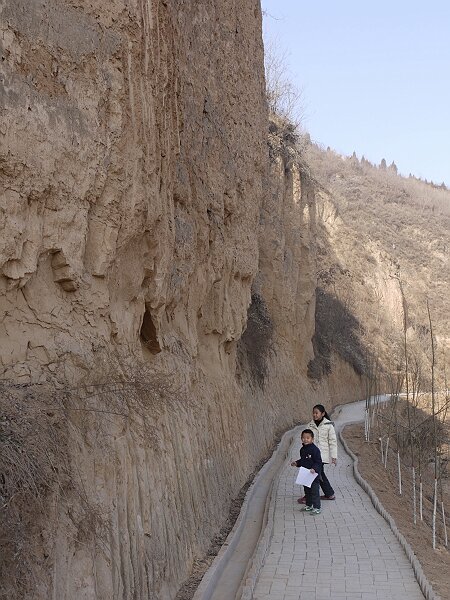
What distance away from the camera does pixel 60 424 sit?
18.8 ft

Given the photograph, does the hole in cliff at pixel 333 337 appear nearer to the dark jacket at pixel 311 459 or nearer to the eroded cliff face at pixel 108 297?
the dark jacket at pixel 311 459

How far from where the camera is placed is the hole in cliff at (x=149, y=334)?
9.48 metres

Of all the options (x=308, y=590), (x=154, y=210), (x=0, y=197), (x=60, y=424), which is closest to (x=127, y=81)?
(x=154, y=210)

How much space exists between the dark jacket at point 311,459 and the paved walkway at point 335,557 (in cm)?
80

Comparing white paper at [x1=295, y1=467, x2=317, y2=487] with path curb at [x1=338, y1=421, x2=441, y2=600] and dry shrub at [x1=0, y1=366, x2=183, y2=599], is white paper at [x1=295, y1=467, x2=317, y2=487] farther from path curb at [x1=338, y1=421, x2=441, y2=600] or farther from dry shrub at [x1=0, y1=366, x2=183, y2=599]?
dry shrub at [x1=0, y1=366, x2=183, y2=599]

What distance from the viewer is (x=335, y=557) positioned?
9.30m

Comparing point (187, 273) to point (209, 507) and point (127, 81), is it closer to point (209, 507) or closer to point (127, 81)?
point (209, 507)

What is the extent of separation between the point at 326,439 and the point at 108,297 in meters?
5.64

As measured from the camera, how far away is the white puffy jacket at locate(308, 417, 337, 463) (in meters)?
11.9

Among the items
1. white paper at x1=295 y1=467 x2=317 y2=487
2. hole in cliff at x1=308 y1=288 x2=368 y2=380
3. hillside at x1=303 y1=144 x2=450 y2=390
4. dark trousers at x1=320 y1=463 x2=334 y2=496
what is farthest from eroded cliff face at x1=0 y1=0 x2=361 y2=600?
hillside at x1=303 y1=144 x2=450 y2=390

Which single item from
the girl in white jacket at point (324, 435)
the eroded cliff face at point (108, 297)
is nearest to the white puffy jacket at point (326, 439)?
the girl in white jacket at point (324, 435)

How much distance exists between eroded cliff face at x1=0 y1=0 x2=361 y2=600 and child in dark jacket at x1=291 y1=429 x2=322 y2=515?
129cm

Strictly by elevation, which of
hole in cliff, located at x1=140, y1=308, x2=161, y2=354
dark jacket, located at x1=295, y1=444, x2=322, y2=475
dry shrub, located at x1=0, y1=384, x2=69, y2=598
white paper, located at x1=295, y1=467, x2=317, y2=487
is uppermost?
hole in cliff, located at x1=140, y1=308, x2=161, y2=354

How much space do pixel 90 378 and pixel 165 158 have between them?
3718 mm
